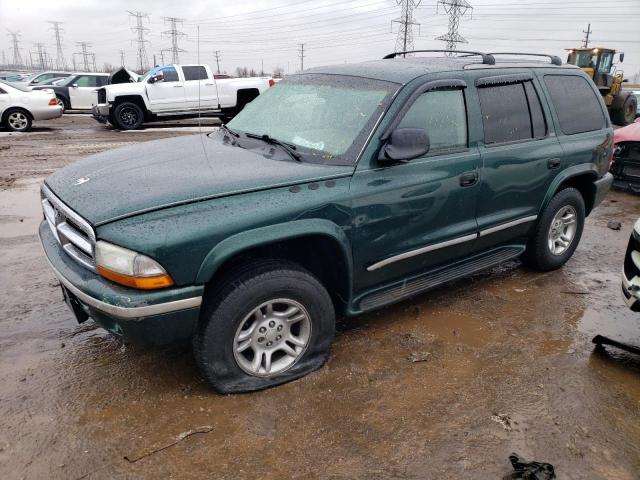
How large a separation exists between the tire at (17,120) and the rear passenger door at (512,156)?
13501 millimetres

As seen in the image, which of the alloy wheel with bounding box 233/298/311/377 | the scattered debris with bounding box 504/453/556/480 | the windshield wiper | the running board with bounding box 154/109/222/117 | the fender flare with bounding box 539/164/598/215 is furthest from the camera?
the running board with bounding box 154/109/222/117

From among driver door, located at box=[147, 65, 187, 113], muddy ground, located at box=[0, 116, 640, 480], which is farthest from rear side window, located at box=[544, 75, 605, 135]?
driver door, located at box=[147, 65, 187, 113]

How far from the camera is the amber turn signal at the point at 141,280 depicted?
7.76 ft

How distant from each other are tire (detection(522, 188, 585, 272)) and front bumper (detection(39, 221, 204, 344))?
3.17m

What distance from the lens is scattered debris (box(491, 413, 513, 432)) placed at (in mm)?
2645

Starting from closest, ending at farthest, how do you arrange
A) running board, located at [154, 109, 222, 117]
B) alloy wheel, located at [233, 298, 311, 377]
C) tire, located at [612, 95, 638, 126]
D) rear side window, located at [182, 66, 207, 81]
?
alloy wheel, located at [233, 298, 311, 377] < running board, located at [154, 109, 222, 117] < rear side window, located at [182, 66, 207, 81] < tire, located at [612, 95, 638, 126]

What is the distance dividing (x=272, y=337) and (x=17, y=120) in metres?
13.7

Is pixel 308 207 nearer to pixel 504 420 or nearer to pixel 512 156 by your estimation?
pixel 504 420

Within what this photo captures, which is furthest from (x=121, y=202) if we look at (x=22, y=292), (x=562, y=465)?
(x=562, y=465)

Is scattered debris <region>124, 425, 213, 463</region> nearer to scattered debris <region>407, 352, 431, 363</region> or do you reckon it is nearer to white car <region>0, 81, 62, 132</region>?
Result: scattered debris <region>407, 352, 431, 363</region>

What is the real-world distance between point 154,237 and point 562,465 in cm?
222

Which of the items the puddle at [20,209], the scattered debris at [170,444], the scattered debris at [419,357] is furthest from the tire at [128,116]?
the scattered debris at [170,444]

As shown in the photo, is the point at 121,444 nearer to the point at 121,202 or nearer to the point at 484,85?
the point at 121,202

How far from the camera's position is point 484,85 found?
12.0ft
